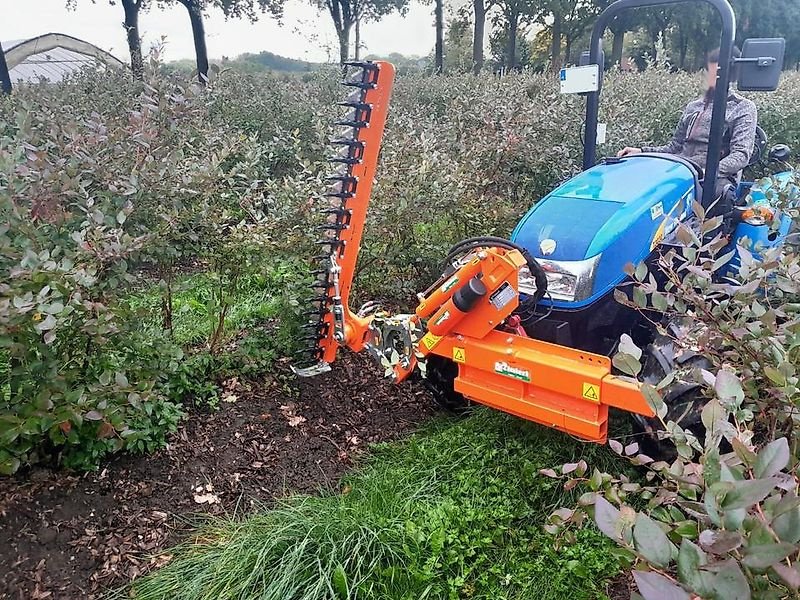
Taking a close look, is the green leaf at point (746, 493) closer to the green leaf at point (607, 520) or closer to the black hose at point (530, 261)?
the green leaf at point (607, 520)

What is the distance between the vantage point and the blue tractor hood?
9.64ft

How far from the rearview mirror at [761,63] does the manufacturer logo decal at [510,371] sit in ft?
5.67

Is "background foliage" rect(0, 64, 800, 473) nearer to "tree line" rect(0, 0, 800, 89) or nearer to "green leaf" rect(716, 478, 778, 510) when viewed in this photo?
"green leaf" rect(716, 478, 778, 510)

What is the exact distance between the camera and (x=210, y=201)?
355 centimetres

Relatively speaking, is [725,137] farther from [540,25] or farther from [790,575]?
[540,25]

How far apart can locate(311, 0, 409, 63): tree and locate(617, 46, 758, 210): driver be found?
19.7m

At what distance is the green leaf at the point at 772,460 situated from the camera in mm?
936

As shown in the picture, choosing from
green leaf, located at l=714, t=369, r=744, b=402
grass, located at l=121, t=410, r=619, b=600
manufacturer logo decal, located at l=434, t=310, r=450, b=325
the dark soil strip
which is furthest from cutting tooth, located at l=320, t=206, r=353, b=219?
green leaf, located at l=714, t=369, r=744, b=402

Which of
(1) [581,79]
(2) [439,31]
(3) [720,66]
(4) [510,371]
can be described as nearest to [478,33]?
(2) [439,31]

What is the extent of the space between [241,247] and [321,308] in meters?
0.55

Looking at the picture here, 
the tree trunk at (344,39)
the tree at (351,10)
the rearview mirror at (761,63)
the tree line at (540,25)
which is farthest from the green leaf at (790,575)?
the tree at (351,10)

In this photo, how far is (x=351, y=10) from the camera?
80.8 feet

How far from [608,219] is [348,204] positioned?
1.24 m

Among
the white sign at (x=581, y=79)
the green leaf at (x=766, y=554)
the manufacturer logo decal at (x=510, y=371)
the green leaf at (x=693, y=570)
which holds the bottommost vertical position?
the manufacturer logo decal at (x=510, y=371)
